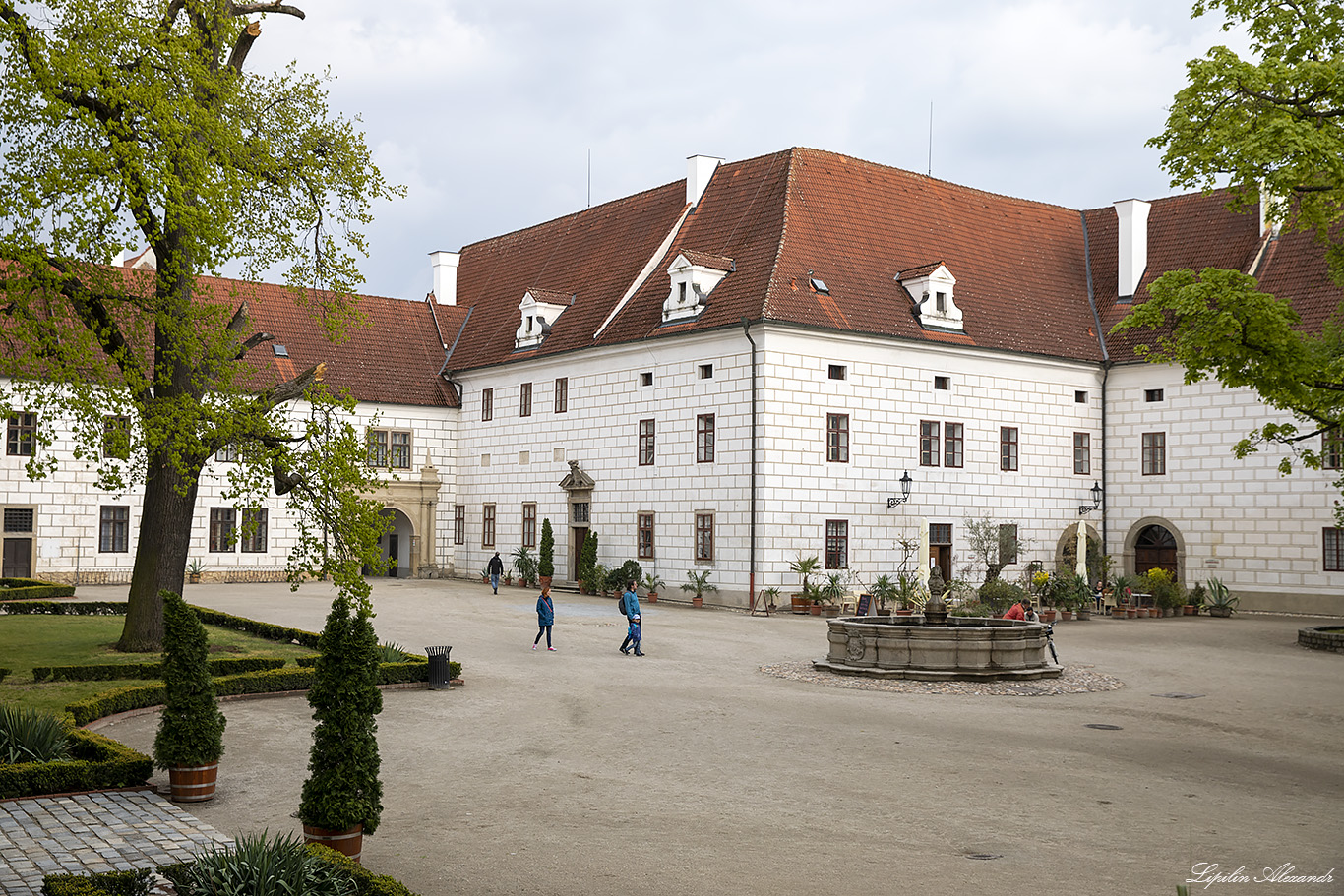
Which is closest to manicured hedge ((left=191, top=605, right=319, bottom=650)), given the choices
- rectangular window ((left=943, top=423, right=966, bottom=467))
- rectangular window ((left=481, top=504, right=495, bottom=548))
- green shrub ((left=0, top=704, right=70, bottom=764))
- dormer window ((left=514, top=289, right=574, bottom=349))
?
green shrub ((left=0, top=704, right=70, bottom=764))

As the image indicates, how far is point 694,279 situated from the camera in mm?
34000

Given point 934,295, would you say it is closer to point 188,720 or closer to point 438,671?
point 438,671

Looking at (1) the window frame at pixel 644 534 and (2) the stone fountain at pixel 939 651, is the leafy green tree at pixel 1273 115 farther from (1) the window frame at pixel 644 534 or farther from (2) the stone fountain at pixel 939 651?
(1) the window frame at pixel 644 534

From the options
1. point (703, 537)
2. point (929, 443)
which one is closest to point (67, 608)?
point (703, 537)

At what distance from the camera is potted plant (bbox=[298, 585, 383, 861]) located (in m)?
8.28

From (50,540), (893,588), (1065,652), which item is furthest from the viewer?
(50,540)

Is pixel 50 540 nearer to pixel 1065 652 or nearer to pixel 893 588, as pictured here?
pixel 893 588

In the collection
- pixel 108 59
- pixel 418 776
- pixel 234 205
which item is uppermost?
pixel 108 59

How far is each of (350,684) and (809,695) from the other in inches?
388

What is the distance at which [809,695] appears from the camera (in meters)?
17.3

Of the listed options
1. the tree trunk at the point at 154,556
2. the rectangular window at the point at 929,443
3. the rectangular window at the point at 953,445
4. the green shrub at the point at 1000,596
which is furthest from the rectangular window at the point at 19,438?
the green shrub at the point at 1000,596

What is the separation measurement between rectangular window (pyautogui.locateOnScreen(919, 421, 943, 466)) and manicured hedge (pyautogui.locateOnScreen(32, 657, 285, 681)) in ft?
70.8

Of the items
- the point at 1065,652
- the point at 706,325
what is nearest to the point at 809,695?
the point at 1065,652

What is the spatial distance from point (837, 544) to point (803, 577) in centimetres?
149
